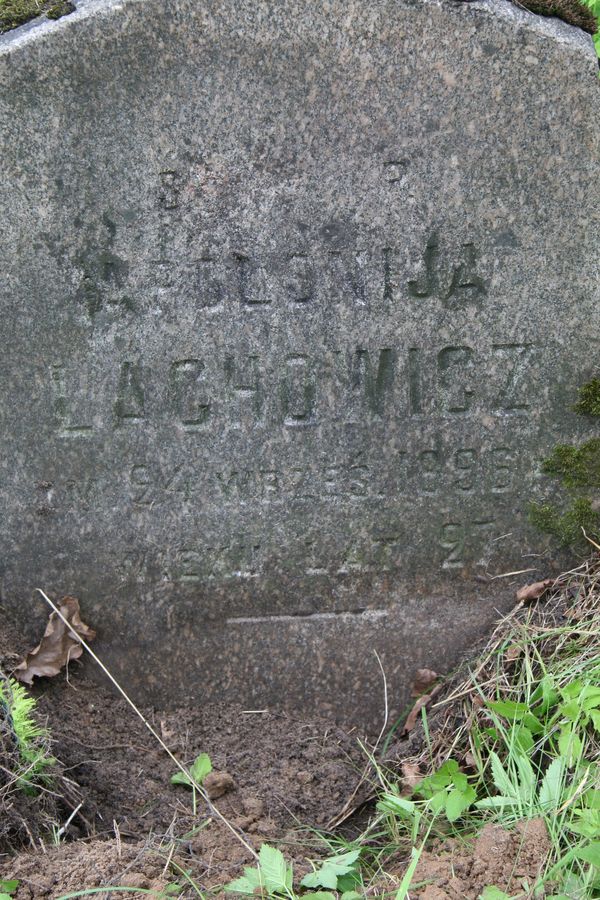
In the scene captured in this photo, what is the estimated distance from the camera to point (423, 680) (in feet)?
7.85

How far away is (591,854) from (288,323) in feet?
4.50

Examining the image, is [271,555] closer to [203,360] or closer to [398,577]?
[398,577]

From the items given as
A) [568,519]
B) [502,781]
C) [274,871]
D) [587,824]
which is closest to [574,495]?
[568,519]

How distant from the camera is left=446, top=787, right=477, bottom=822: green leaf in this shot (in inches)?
72.5

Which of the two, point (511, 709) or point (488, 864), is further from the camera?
point (511, 709)

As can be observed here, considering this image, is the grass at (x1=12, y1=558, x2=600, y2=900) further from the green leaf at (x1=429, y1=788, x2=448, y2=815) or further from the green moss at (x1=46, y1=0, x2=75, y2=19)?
the green moss at (x1=46, y1=0, x2=75, y2=19)

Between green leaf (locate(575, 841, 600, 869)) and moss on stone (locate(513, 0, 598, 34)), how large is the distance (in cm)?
185

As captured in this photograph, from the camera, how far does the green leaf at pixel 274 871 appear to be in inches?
63.1

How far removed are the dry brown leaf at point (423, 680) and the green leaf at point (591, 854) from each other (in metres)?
0.89

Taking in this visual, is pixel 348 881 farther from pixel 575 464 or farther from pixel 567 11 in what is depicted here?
pixel 567 11

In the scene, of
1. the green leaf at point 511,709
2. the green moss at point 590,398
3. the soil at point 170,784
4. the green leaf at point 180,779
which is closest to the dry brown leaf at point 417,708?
the soil at point 170,784

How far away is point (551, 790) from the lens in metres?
1.80

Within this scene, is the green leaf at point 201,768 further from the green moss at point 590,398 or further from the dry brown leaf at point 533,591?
the green moss at point 590,398

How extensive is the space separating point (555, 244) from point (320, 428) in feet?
2.55
